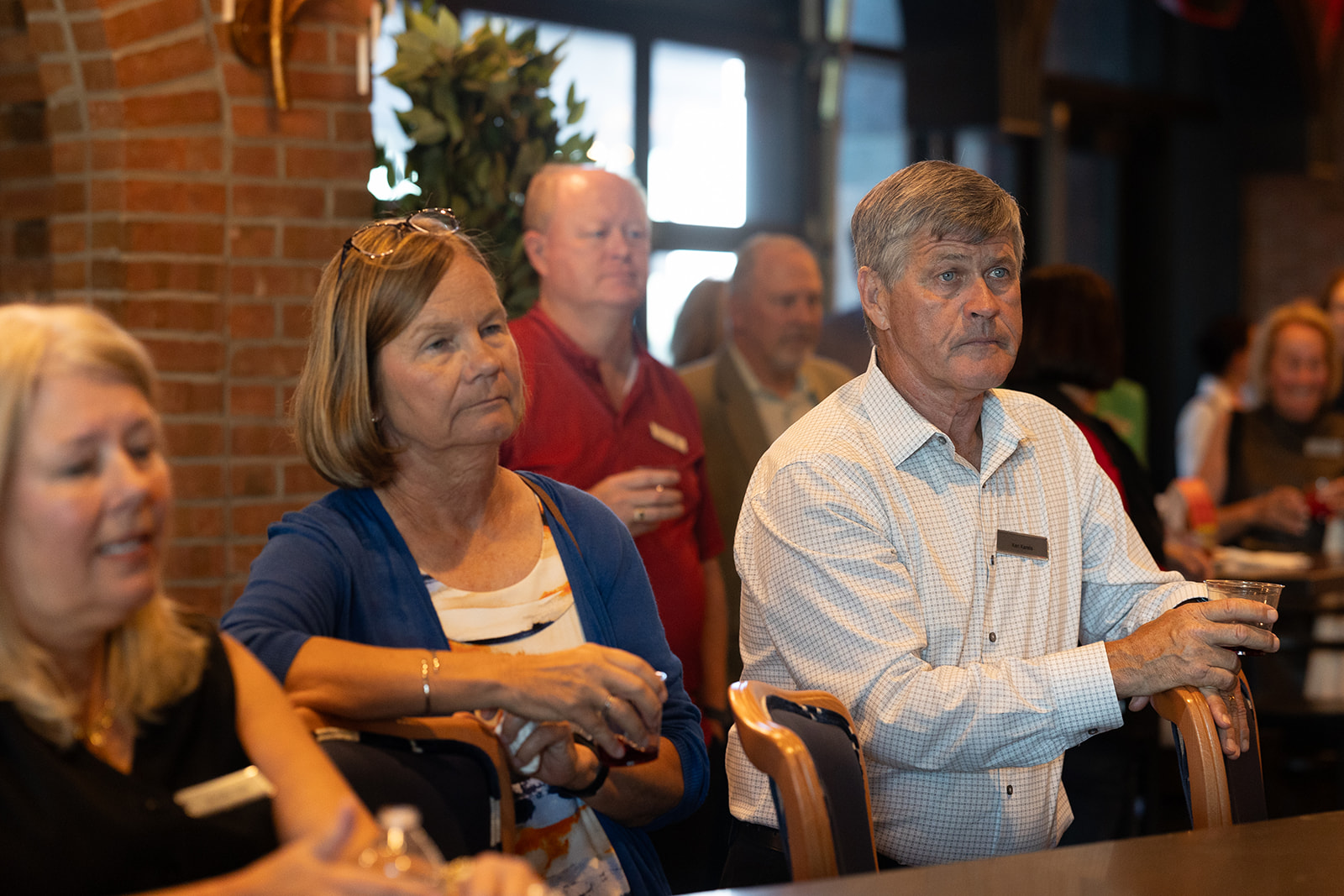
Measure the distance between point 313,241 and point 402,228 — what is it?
3.80 feet

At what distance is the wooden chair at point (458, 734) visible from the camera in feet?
4.71

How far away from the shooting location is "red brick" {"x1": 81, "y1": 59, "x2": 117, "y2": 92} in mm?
2693

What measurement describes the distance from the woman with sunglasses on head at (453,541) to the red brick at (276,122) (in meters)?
1.14

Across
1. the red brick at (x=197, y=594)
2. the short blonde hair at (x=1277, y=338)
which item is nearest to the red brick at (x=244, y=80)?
the red brick at (x=197, y=594)

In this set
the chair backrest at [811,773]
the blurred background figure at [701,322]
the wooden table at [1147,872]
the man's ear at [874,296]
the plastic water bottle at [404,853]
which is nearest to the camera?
the plastic water bottle at [404,853]

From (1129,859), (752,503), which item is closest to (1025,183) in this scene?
(752,503)

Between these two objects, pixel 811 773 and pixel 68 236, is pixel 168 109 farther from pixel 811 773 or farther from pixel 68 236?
pixel 811 773

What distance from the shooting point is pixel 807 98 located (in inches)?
236

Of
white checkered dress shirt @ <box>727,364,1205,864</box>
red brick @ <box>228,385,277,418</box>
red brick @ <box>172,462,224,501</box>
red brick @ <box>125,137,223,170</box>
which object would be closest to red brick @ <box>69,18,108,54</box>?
red brick @ <box>125,137,223,170</box>

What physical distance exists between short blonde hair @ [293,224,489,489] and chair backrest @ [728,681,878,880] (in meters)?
0.63

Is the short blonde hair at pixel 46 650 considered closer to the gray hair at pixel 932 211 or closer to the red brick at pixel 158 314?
the gray hair at pixel 932 211

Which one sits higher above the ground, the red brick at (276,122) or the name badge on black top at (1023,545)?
the red brick at (276,122)

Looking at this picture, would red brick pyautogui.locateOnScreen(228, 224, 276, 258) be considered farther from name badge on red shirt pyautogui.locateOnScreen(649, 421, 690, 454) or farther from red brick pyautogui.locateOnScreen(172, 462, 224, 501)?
name badge on red shirt pyautogui.locateOnScreen(649, 421, 690, 454)

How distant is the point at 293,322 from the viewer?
2.83 m
